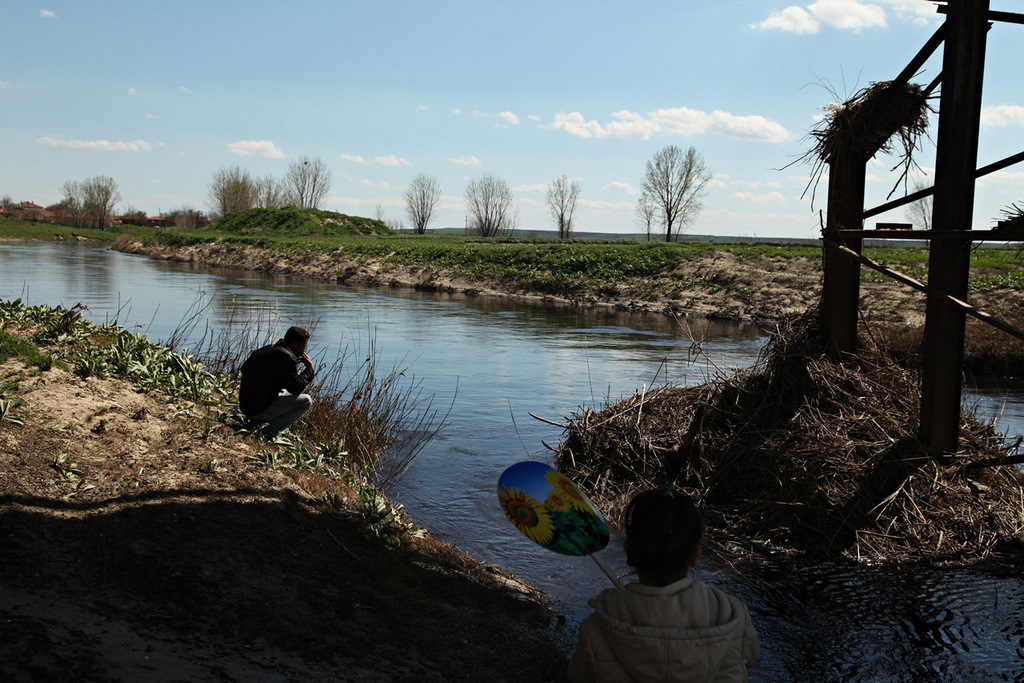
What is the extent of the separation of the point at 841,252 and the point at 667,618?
270 inches

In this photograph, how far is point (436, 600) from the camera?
5301 mm

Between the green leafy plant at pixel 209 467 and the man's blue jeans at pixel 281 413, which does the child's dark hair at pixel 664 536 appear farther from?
the man's blue jeans at pixel 281 413

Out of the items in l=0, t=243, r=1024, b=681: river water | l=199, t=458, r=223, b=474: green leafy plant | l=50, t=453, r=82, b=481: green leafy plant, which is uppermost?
l=50, t=453, r=82, b=481: green leafy plant

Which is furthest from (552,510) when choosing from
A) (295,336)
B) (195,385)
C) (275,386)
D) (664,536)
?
(195,385)

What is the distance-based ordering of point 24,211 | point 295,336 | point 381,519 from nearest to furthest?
point 381,519 → point 295,336 → point 24,211

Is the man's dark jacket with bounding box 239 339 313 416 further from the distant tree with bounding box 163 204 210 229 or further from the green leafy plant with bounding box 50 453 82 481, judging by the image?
the distant tree with bounding box 163 204 210 229

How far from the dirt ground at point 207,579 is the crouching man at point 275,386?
1117mm

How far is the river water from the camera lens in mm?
5949

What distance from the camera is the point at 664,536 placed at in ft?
10.0

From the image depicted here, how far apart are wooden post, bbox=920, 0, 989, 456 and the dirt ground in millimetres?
4116

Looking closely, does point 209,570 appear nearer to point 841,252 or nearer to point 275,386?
point 275,386

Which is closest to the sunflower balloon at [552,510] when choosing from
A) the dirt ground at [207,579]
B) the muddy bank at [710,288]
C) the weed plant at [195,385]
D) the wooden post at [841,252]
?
the dirt ground at [207,579]

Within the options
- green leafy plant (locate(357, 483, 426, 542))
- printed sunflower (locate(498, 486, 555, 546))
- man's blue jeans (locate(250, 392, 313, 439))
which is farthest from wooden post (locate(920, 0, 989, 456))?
man's blue jeans (locate(250, 392, 313, 439))

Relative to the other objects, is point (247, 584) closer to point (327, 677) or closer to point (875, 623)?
point (327, 677)
